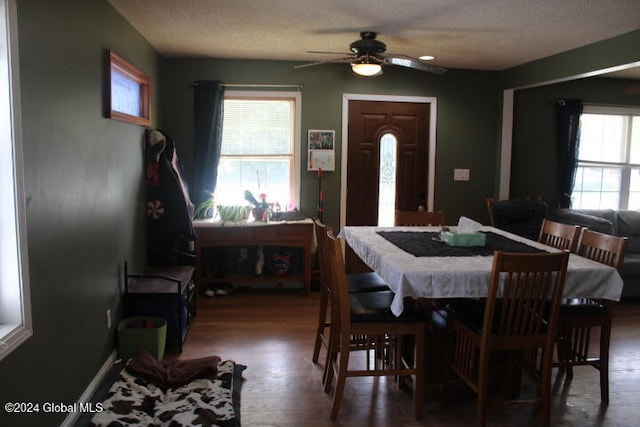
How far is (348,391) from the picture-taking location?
9.43ft

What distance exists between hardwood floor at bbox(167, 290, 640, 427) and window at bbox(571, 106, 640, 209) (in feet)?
7.75

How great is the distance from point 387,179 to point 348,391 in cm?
290

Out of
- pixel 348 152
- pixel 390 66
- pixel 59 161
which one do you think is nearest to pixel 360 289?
pixel 59 161

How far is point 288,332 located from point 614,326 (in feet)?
8.90

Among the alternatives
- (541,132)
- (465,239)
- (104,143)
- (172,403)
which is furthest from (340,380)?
(541,132)

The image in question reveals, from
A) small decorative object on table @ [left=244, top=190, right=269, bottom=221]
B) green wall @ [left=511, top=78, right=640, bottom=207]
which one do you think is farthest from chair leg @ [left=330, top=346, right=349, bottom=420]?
green wall @ [left=511, top=78, right=640, bottom=207]

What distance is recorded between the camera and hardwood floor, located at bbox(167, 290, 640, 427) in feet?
8.48

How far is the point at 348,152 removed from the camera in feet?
17.1

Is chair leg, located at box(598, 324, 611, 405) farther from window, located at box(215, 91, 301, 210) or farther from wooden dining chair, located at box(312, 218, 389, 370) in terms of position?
window, located at box(215, 91, 301, 210)

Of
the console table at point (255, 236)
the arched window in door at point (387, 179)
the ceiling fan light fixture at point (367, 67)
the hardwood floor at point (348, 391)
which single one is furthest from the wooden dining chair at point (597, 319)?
the arched window in door at point (387, 179)

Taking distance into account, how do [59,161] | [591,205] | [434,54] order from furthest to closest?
[591,205]
[434,54]
[59,161]

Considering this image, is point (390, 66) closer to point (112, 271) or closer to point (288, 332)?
point (288, 332)

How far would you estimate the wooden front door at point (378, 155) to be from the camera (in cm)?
522

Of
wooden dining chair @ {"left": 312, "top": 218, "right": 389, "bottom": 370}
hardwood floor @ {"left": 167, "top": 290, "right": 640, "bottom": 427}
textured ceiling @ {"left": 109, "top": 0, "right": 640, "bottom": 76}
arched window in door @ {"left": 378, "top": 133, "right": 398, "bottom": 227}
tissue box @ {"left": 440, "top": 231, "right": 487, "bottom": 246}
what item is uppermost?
textured ceiling @ {"left": 109, "top": 0, "right": 640, "bottom": 76}
